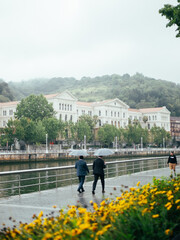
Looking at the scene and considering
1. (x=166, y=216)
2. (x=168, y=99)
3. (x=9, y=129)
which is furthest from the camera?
(x=168, y=99)

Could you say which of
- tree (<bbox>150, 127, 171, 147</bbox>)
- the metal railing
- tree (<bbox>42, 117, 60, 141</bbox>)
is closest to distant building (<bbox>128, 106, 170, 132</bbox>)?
tree (<bbox>150, 127, 171, 147</bbox>)

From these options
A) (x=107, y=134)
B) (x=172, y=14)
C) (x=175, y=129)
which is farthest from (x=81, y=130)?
(x=172, y=14)

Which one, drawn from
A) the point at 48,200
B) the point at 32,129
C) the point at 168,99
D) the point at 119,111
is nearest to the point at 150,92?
the point at 168,99

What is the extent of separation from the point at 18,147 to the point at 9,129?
16.8 m

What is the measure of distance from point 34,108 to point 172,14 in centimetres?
8273

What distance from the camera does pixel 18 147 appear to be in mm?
95375

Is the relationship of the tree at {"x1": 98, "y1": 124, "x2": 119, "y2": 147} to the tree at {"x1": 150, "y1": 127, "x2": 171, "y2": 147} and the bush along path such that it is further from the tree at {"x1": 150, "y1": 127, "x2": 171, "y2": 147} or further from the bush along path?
the bush along path

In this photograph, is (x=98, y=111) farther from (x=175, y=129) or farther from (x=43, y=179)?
(x=43, y=179)

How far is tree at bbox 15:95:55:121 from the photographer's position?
94.1 meters

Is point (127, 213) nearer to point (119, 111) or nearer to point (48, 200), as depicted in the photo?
point (48, 200)

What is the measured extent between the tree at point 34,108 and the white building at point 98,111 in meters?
8.82

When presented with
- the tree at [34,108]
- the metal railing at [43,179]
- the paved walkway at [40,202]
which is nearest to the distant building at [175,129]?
the tree at [34,108]

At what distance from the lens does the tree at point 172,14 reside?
1324cm

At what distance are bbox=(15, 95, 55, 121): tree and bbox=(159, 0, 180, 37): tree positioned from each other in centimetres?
8151
